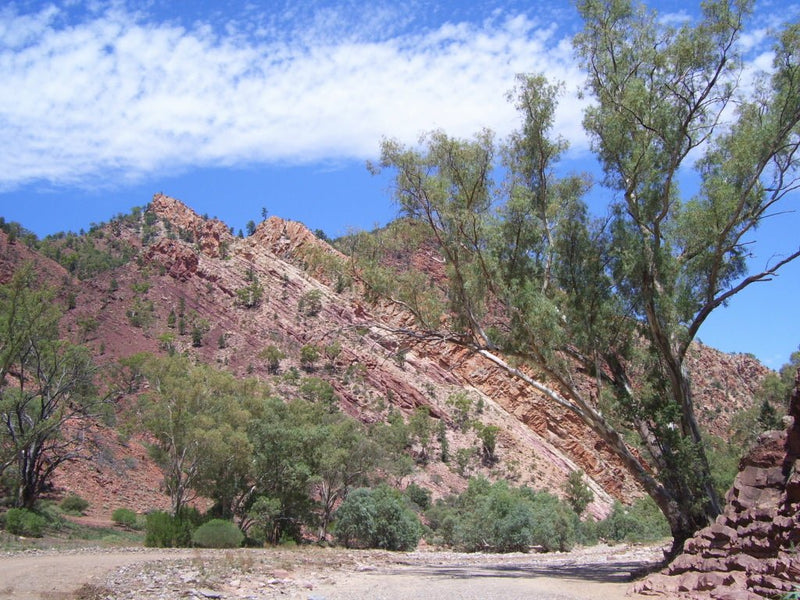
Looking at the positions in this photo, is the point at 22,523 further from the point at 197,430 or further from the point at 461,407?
the point at 461,407

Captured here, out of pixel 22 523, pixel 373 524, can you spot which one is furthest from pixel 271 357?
pixel 22 523

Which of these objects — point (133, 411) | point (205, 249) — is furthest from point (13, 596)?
point (205, 249)

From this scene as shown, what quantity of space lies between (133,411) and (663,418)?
81.2 ft

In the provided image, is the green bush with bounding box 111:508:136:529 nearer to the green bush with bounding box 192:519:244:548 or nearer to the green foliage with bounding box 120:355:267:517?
the green foliage with bounding box 120:355:267:517

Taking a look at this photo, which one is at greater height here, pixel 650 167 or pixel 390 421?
pixel 650 167

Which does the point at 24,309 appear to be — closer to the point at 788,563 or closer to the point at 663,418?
the point at 663,418

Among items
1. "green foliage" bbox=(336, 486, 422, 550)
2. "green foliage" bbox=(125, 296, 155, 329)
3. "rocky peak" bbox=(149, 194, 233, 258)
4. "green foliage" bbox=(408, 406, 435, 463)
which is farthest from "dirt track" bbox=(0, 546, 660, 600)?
"rocky peak" bbox=(149, 194, 233, 258)

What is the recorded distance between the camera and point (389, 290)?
62.3ft

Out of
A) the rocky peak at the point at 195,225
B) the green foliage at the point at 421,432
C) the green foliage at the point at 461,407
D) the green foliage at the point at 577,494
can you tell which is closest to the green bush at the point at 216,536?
the green foliage at the point at 421,432

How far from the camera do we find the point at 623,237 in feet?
54.7

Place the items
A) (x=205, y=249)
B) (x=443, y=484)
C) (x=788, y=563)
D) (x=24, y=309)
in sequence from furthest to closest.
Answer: (x=205, y=249), (x=443, y=484), (x=24, y=309), (x=788, y=563)

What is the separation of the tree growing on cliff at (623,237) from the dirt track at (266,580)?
381 centimetres

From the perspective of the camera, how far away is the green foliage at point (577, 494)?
5125cm

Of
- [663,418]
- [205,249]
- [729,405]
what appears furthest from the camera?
[729,405]
